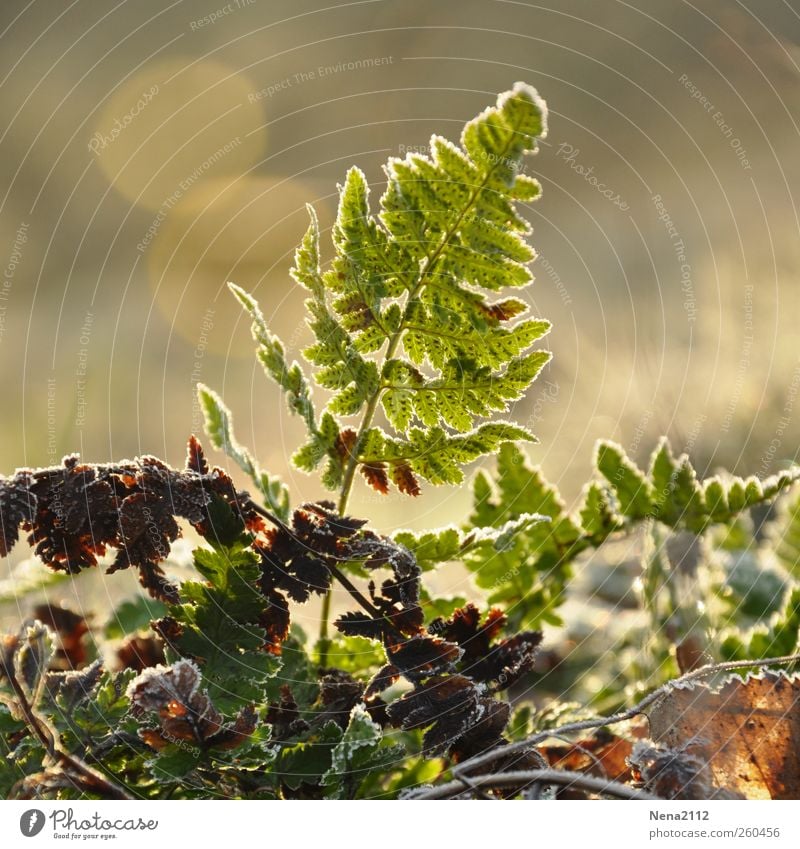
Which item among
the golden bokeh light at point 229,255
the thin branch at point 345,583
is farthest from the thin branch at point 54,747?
the golden bokeh light at point 229,255

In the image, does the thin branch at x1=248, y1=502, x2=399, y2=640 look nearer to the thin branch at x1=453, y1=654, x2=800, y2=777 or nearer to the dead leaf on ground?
the thin branch at x1=453, y1=654, x2=800, y2=777

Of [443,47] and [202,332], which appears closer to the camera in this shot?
[202,332]

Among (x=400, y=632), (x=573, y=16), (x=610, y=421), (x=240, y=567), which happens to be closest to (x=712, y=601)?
(x=610, y=421)

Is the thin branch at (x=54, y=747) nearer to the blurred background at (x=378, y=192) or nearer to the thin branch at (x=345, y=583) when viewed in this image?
Result: the thin branch at (x=345, y=583)

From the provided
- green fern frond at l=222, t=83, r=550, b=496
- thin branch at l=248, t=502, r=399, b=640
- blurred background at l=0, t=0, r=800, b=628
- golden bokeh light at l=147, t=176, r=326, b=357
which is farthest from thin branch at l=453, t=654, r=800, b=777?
golden bokeh light at l=147, t=176, r=326, b=357

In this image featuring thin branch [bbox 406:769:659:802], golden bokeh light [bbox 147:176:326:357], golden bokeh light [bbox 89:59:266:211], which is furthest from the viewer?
golden bokeh light [bbox 89:59:266:211]

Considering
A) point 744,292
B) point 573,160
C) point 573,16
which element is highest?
point 573,16
